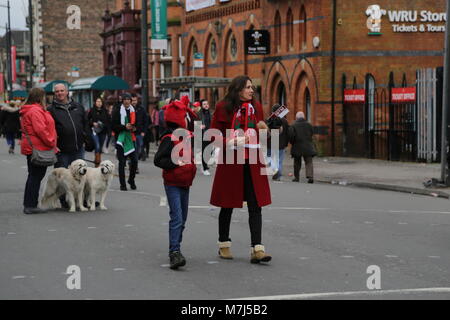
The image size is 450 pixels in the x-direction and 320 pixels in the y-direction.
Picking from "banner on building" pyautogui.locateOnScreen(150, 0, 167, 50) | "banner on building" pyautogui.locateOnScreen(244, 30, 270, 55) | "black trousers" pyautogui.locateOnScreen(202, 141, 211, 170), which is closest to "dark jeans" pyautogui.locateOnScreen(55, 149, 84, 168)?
"black trousers" pyautogui.locateOnScreen(202, 141, 211, 170)

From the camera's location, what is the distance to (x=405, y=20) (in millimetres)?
29969

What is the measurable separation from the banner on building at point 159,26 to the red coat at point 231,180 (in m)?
26.1

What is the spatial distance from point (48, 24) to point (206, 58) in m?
43.0

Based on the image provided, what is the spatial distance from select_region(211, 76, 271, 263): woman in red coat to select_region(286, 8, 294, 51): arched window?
884 inches

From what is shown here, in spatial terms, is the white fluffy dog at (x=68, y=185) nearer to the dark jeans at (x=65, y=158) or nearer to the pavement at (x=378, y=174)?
the dark jeans at (x=65, y=158)

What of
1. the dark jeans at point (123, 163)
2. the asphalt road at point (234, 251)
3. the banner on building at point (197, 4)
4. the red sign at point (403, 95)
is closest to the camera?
the asphalt road at point (234, 251)

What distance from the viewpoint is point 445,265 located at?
30.2ft

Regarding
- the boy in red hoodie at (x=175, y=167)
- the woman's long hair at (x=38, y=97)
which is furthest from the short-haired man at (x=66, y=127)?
the boy in red hoodie at (x=175, y=167)

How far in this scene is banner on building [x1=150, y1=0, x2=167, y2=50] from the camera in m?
35.2

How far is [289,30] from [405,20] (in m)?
4.17

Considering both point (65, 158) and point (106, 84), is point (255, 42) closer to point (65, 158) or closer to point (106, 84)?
point (106, 84)

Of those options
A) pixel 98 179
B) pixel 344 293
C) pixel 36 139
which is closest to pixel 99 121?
pixel 98 179

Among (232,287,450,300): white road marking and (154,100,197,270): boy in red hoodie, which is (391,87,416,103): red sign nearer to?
(154,100,197,270): boy in red hoodie

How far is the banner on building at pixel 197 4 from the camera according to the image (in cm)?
3893
